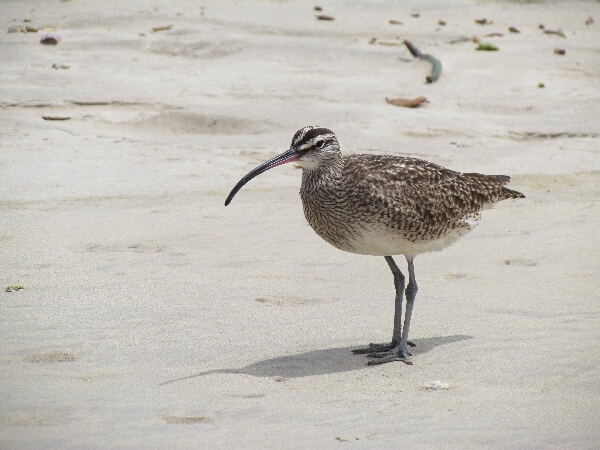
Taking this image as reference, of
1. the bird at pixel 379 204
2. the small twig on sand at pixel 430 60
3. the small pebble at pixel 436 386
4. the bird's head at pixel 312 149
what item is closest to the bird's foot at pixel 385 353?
the bird at pixel 379 204

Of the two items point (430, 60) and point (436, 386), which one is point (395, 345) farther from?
point (430, 60)

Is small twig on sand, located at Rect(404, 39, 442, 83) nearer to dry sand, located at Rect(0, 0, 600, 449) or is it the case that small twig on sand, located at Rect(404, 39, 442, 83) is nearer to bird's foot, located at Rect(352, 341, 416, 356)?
dry sand, located at Rect(0, 0, 600, 449)

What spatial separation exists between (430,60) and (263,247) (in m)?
7.54

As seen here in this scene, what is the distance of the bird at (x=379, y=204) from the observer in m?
6.21

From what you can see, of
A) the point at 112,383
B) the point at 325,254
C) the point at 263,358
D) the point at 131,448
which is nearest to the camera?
the point at 131,448

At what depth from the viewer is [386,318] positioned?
23.6 ft

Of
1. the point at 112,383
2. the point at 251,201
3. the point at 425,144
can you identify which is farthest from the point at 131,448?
the point at 425,144

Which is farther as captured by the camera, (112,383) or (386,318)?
(386,318)

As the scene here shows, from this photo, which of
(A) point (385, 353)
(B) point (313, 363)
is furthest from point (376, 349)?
(B) point (313, 363)

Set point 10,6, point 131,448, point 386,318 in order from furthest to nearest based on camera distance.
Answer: point 10,6 → point 386,318 → point 131,448

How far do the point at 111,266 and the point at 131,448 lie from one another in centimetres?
317

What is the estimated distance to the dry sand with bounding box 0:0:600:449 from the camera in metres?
5.31

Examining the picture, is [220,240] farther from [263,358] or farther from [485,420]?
[485,420]

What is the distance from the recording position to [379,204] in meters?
6.21
